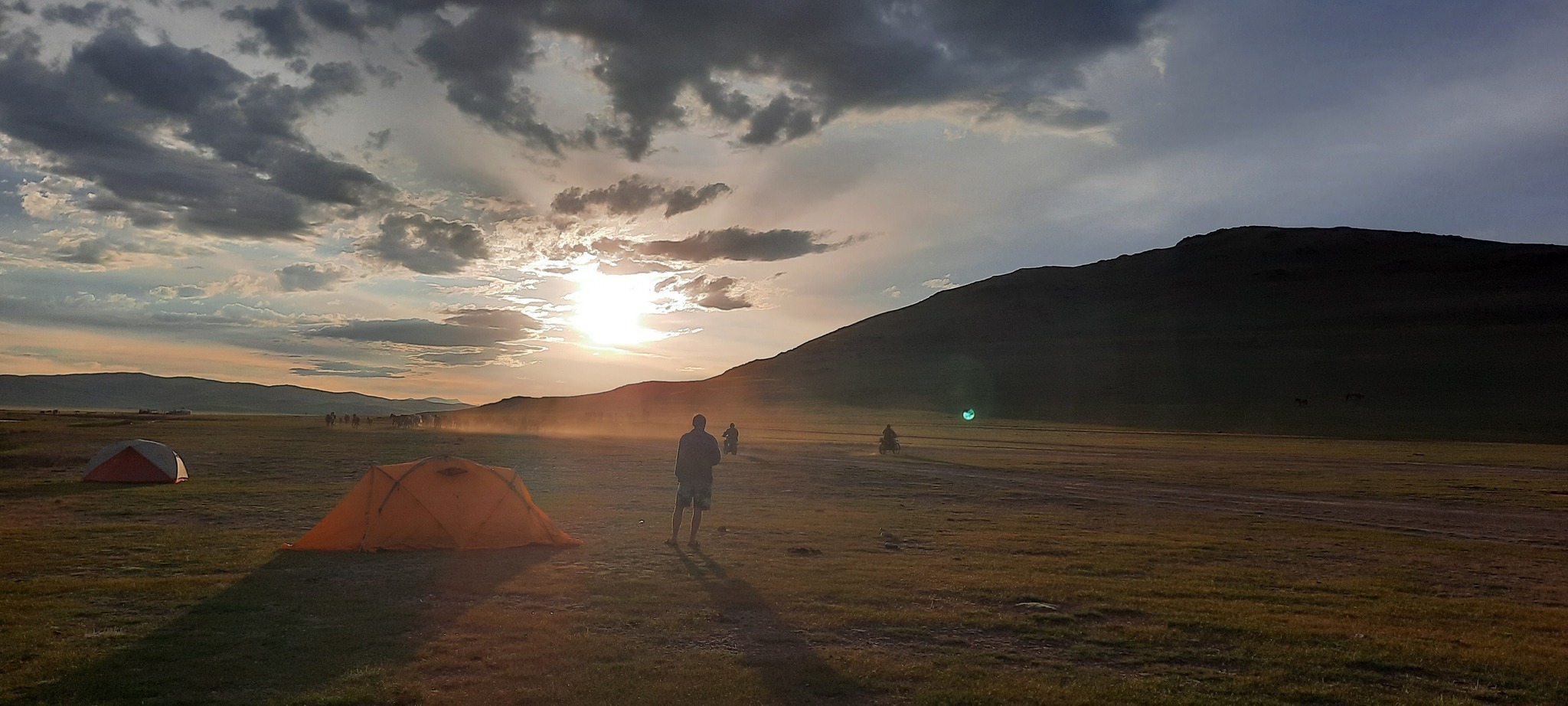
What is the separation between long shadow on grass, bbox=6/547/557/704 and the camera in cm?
767

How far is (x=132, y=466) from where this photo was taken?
27.9 meters

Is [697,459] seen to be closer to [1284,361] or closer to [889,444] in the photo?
[889,444]

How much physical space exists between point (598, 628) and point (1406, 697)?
8826 mm

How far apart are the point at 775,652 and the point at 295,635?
5.72 m

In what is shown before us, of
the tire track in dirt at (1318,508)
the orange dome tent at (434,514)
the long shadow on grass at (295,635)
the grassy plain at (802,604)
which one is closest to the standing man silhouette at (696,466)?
the grassy plain at (802,604)

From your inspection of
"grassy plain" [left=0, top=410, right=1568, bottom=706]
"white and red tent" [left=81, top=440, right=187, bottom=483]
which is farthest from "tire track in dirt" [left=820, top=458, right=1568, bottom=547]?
"white and red tent" [left=81, top=440, right=187, bottom=483]

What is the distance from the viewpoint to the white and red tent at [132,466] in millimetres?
27750

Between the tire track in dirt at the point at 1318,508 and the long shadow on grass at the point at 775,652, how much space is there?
62.5 feet

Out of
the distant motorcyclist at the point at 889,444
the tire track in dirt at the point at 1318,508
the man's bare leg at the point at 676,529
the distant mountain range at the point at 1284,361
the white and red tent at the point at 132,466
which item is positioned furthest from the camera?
the distant mountain range at the point at 1284,361

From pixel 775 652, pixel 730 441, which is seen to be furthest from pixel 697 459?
pixel 730 441

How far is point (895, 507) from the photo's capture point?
25141 mm

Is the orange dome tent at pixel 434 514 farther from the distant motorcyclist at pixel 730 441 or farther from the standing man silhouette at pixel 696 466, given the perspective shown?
the distant motorcyclist at pixel 730 441

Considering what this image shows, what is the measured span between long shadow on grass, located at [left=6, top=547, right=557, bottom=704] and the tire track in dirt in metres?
22.3

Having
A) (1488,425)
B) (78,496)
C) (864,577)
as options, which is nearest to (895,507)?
(864,577)
